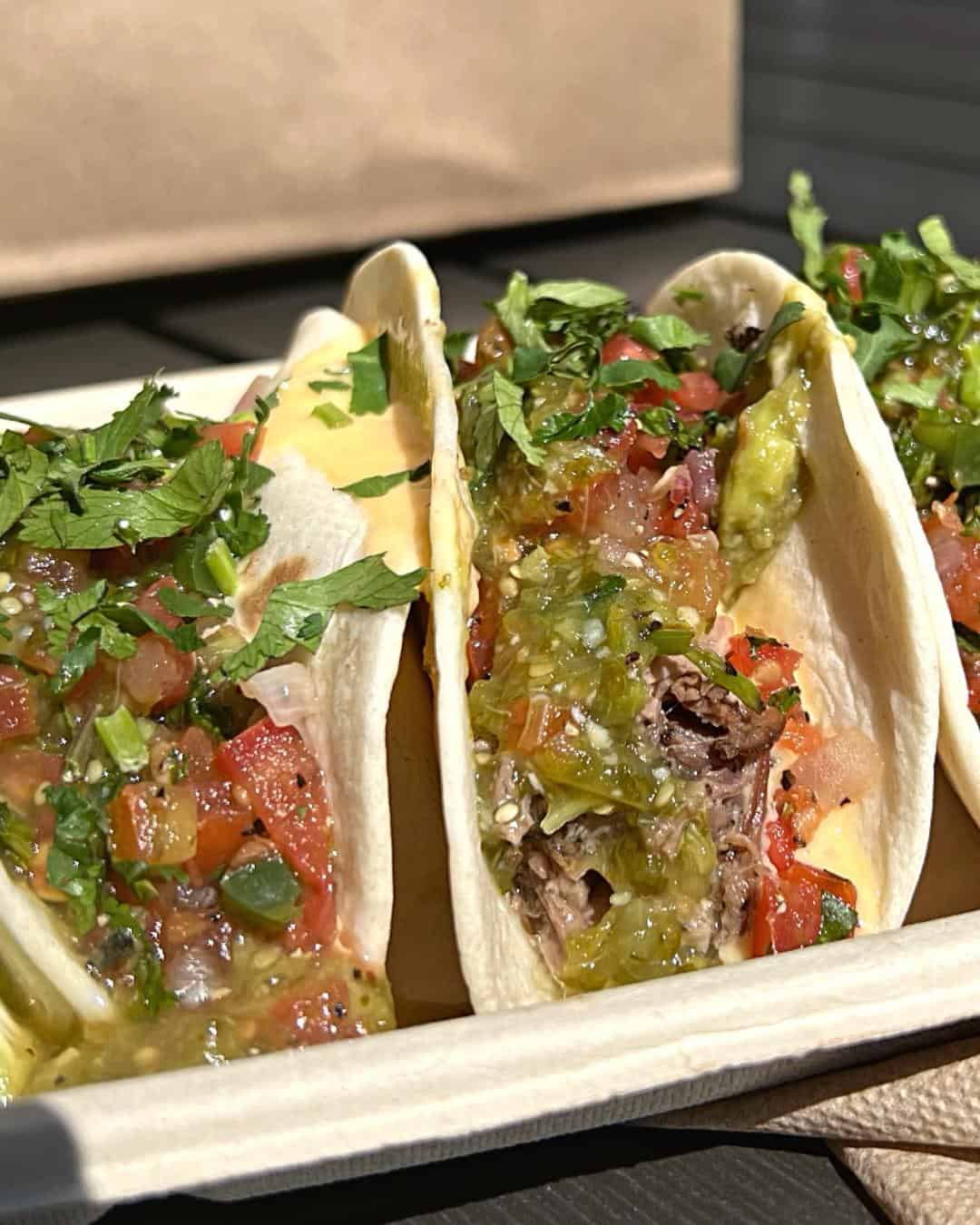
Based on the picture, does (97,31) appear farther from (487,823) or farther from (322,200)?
(487,823)

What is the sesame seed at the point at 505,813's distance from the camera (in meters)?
1.87

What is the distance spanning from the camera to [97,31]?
496cm

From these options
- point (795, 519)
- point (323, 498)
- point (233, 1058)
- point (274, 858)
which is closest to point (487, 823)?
point (274, 858)

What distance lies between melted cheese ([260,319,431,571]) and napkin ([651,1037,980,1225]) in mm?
1029

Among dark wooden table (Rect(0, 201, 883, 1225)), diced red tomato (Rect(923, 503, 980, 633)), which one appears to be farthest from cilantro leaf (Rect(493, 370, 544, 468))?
dark wooden table (Rect(0, 201, 883, 1225))

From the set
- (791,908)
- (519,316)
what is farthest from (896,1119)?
(519,316)

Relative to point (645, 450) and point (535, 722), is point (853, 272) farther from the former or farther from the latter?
point (535, 722)

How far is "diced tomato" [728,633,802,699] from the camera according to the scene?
220cm

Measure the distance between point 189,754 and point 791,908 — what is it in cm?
103

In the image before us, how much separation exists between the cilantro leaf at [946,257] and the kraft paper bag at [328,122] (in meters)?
3.60

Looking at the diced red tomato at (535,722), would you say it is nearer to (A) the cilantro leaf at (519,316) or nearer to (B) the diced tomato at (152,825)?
(B) the diced tomato at (152,825)

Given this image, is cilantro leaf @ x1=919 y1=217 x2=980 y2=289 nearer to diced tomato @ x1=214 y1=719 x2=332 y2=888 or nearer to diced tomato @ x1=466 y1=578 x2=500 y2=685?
diced tomato @ x1=466 y1=578 x2=500 y2=685

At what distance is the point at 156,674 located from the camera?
189cm

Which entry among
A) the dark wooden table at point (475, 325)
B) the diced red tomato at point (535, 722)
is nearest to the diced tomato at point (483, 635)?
the diced red tomato at point (535, 722)
